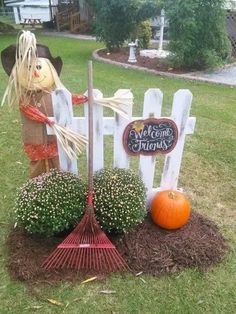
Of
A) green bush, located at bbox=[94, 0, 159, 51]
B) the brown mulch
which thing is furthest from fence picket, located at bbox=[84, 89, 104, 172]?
green bush, located at bbox=[94, 0, 159, 51]

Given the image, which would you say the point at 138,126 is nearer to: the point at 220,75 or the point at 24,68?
the point at 24,68

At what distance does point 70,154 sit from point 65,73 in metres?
6.20

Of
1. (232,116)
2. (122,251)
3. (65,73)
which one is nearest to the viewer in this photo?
(122,251)

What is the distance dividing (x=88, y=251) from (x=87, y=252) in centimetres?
1

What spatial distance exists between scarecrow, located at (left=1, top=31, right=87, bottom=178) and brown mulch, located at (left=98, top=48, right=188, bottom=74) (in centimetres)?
652

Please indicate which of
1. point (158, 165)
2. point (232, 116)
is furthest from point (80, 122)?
point (232, 116)

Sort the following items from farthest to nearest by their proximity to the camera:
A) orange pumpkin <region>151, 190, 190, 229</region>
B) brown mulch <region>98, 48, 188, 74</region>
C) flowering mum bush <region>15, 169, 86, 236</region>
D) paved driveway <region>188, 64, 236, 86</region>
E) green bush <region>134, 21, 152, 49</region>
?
1. green bush <region>134, 21, 152, 49</region>
2. brown mulch <region>98, 48, 188, 74</region>
3. paved driveway <region>188, 64, 236, 86</region>
4. orange pumpkin <region>151, 190, 190, 229</region>
5. flowering mum bush <region>15, 169, 86, 236</region>

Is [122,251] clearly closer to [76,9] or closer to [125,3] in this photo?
[125,3]

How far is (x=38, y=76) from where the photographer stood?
275 centimetres

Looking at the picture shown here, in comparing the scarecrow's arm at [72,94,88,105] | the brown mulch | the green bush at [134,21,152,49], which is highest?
the scarecrow's arm at [72,94,88,105]

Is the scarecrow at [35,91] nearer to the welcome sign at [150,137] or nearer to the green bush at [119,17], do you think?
the welcome sign at [150,137]

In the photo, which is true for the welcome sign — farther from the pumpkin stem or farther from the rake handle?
the rake handle

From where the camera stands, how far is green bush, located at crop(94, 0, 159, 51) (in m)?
9.69

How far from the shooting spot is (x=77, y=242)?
8.63 ft
